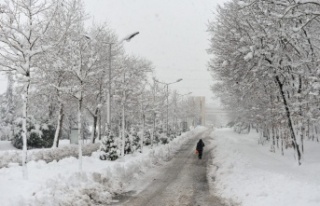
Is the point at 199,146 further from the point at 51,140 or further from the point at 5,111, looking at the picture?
the point at 5,111

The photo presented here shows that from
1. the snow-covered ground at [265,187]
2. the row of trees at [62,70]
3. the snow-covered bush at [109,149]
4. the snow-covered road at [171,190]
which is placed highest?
the row of trees at [62,70]

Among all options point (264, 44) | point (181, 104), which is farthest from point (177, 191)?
point (181, 104)

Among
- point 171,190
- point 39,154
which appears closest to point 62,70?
point 39,154

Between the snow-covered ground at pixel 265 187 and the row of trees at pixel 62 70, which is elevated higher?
the row of trees at pixel 62 70

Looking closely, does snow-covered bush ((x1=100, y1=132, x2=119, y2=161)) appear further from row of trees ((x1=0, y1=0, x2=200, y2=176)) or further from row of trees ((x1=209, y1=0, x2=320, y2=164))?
row of trees ((x1=209, y1=0, x2=320, y2=164))

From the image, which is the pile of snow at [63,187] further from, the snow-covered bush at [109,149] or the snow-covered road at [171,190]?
the snow-covered bush at [109,149]

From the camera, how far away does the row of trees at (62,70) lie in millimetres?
14664

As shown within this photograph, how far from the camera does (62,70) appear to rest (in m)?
25.8

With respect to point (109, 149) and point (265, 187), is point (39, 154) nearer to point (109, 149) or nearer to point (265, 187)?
point (109, 149)

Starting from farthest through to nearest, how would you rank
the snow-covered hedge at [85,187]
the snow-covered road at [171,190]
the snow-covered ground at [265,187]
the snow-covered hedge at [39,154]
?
the snow-covered hedge at [39,154] < the snow-covered road at [171,190] < the snow-covered hedge at [85,187] < the snow-covered ground at [265,187]

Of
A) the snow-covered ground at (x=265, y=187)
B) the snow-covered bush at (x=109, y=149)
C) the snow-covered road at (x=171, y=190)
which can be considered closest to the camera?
the snow-covered ground at (x=265, y=187)

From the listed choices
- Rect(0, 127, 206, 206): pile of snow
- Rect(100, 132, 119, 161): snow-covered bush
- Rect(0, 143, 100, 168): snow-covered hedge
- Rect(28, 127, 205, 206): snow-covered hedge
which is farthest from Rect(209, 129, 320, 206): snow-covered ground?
Rect(0, 143, 100, 168): snow-covered hedge

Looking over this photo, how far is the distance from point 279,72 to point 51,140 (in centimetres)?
2836

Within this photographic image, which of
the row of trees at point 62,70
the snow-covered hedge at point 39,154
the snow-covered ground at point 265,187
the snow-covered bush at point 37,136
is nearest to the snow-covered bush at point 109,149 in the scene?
the row of trees at point 62,70
